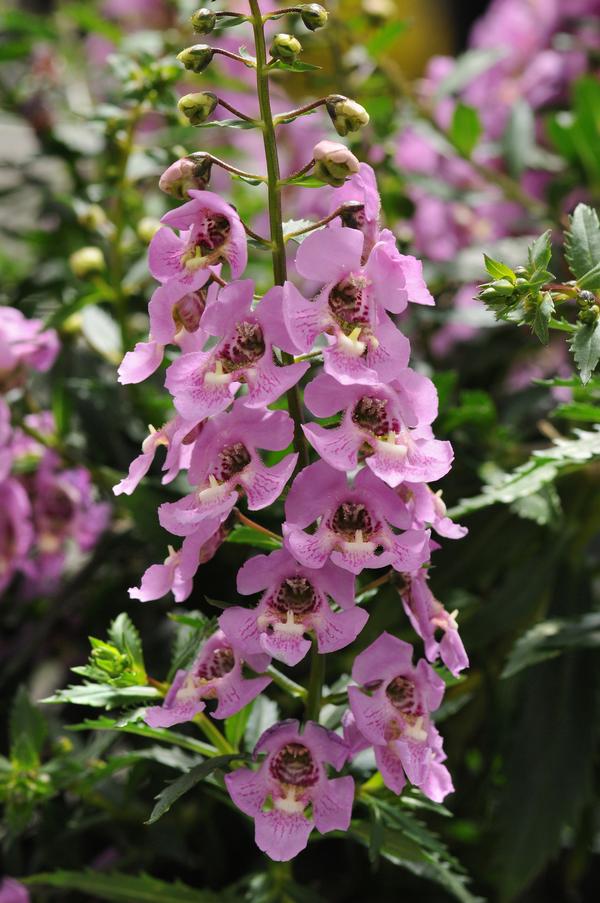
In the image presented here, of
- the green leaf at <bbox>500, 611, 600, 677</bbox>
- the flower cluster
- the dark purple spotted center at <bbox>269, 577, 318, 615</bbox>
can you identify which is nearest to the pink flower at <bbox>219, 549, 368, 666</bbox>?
the dark purple spotted center at <bbox>269, 577, 318, 615</bbox>

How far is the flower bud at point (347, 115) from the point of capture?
1.32ft

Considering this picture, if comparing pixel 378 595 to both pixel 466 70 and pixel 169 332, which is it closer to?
pixel 169 332

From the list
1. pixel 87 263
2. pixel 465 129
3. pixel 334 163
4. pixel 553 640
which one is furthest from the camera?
pixel 465 129

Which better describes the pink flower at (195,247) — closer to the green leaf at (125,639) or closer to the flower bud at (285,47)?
the flower bud at (285,47)

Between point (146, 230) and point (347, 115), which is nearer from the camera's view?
point (347, 115)

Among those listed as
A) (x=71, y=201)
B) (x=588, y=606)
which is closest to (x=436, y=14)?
(x=71, y=201)

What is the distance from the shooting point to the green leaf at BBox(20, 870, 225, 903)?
56 centimetres

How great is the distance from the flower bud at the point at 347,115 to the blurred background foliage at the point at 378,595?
19 centimetres

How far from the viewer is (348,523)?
41 centimetres

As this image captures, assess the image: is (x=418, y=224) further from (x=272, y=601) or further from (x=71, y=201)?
(x=272, y=601)

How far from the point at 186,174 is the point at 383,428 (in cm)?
11

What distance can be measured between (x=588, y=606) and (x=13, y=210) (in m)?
0.82

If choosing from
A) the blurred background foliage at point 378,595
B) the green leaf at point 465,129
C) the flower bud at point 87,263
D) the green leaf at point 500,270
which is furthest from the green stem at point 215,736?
the green leaf at point 465,129

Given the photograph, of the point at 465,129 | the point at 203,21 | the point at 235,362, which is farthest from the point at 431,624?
the point at 465,129
